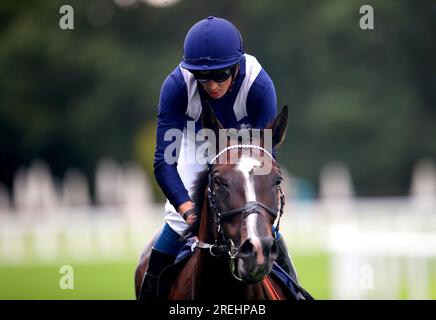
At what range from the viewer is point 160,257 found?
6203mm

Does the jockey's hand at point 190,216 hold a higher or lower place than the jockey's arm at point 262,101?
lower

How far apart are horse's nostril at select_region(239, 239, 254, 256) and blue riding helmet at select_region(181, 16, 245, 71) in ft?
4.03

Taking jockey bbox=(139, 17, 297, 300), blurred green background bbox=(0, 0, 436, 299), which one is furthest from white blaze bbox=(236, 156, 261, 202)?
blurred green background bbox=(0, 0, 436, 299)

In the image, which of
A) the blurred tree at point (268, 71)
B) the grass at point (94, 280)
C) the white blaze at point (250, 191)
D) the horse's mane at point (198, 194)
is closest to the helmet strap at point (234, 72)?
the horse's mane at point (198, 194)

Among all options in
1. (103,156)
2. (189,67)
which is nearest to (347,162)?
(103,156)

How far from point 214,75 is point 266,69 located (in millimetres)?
27205

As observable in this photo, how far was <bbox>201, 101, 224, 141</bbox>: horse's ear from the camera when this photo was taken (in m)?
5.16

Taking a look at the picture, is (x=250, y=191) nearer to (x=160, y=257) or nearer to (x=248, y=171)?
(x=248, y=171)

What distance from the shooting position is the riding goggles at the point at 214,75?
542 centimetres

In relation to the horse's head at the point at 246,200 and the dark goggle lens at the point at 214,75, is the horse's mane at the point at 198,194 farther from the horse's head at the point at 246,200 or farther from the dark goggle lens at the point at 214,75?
the dark goggle lens at the point at 214,75

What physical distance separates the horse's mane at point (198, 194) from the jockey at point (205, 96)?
0.13 ft

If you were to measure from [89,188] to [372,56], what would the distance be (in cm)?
1220

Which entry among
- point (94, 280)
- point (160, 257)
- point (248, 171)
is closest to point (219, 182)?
point (248, 171)

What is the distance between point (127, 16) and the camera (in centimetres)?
3656
